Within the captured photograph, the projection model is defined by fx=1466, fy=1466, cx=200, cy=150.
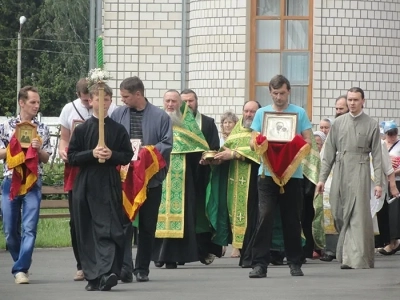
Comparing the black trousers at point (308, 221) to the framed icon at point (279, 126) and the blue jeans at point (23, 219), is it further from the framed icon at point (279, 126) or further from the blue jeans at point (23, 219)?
the blue jeans at point (23, 219)

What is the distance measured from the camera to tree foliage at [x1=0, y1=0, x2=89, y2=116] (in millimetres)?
69188

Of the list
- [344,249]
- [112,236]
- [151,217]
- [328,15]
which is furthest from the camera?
[328,15]

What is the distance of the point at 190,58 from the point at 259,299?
12.2 meters

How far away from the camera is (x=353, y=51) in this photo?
23.7m

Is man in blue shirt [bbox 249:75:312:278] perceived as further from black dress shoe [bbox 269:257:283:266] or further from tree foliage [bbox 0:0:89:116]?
tree foliage [bbox 0:0:89:116]

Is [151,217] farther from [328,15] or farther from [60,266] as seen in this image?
[328,15]

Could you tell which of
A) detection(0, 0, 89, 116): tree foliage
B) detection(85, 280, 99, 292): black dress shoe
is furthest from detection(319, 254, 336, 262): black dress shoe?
detection(0, 0, 89, 116): tree foliage

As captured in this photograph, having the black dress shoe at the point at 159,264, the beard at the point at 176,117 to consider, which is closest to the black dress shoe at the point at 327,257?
the black dress shoe at the point at 159,264

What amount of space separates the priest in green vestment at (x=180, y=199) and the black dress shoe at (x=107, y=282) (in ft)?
10.5

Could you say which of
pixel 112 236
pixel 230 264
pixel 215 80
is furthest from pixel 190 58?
pixel 112 236

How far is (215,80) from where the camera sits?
78.3ft

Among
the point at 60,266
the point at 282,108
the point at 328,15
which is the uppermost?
the point at 328,15

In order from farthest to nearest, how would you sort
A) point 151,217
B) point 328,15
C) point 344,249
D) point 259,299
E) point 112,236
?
point 328,15 < point 344,249 < point 151,217 < point 112,236 < point 259,299

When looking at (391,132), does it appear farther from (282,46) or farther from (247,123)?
(282,46)
